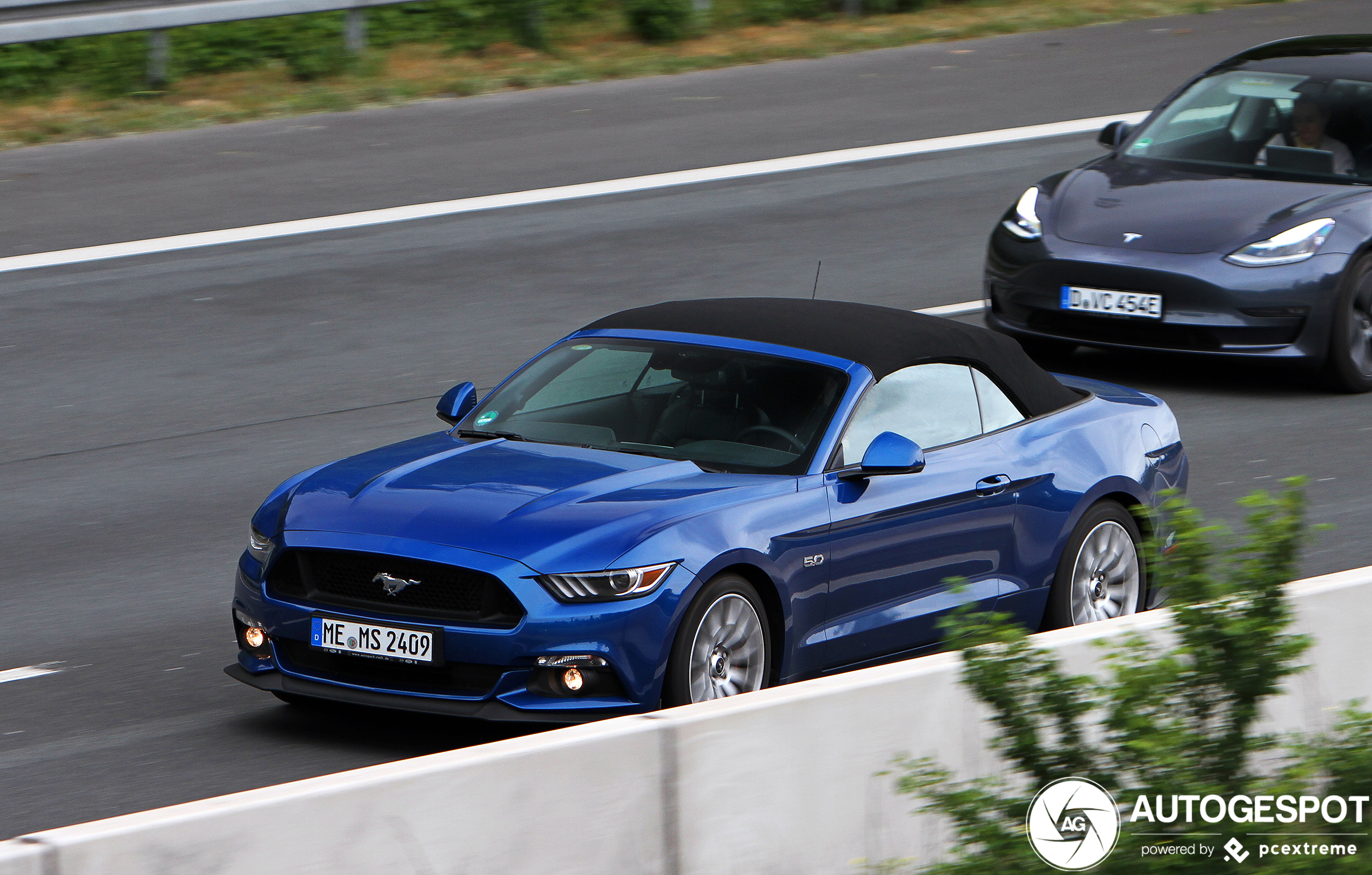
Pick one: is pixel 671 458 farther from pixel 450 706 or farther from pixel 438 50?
pixel 438 50

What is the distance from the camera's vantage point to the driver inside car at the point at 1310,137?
12.3m

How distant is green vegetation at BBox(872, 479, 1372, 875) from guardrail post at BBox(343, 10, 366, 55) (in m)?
Result: 15.0

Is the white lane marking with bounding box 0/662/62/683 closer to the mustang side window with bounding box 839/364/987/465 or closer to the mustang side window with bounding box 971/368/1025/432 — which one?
the mustang side window with bounding box 839/364/987/465

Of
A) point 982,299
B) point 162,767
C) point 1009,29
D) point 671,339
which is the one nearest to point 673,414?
point 671,339

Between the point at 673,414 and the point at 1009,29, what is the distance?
15.2 m

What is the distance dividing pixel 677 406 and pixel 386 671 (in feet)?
5.21

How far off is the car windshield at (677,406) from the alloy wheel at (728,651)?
1.94 feet

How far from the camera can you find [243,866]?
4367 millimetres

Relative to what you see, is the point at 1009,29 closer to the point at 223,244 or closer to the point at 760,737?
the point at 223,244

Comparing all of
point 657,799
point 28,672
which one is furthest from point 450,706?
point 28,672

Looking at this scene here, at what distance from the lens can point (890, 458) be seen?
7.06 meters

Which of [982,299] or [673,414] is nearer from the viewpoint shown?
[673,414]

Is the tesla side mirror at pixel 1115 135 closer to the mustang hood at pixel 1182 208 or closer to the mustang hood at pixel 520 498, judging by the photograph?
the mustang hood at pixel 1182 208

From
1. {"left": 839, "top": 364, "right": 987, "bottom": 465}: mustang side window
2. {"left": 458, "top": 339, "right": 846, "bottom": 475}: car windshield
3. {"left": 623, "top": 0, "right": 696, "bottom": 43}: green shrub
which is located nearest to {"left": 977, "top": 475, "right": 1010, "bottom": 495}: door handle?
{"left": 839, "top": 364, "right": 987, "bottom": 465}: mustang side window
